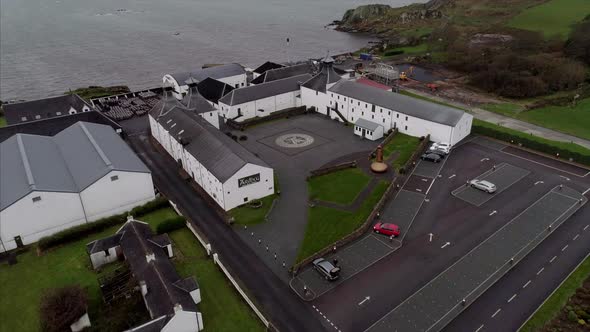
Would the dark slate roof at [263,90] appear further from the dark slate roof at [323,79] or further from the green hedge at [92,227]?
the green hedge at [92,227]

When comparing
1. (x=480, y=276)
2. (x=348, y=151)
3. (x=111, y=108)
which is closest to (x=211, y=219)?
(x=348, y=151)

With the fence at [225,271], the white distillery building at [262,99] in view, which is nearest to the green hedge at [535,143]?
the white distillery building at [262,99]

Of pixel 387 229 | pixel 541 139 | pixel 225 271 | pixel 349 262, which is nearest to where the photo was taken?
pixel 225 271

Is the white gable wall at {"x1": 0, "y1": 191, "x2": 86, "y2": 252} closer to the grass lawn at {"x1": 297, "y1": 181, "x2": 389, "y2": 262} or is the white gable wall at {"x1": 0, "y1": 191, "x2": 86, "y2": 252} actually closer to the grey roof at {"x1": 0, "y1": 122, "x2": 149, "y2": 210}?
the grey roof at {"x1": 0, "y1": 122, "x2": 149, "y2": 210}

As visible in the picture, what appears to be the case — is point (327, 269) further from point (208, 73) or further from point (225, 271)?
point (208, 73)

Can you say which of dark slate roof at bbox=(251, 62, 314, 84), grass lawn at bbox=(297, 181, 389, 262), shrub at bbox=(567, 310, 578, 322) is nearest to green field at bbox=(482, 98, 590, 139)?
dark slate roof at bbox=(251, 62, 314, 84)

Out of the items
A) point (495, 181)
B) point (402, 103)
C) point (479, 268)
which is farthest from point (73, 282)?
point (402, 103)
